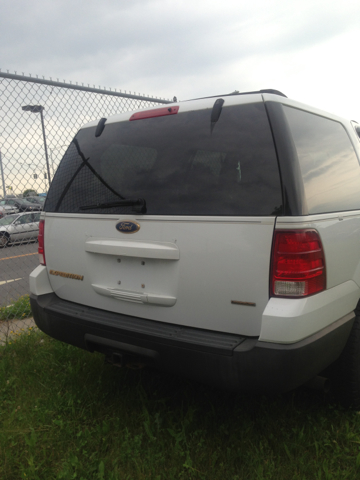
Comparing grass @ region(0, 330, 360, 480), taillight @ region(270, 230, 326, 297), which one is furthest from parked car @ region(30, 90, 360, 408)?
grass @ region(0, 330, 360, 480)

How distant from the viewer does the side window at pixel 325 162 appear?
6.70ft

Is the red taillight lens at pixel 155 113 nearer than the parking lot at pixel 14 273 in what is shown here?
Yes

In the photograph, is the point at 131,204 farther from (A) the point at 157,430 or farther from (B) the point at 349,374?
(B) the point at 349,374

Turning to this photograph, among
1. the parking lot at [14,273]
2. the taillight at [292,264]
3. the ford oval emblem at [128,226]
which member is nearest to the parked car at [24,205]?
the parking lot at [14,273]

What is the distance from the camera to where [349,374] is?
237 centimetres

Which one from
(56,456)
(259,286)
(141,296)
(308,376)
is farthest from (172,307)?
(56,456)

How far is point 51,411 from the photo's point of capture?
2557mm

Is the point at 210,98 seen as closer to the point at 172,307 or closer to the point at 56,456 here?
the point at 172,307

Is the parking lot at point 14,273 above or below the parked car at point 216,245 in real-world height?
below

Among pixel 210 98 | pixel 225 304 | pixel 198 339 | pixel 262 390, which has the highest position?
pixel 210 98

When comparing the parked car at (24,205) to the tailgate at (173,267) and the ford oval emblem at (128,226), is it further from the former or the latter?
the ford oval emblem at (128,226)

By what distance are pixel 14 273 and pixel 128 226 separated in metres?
7.49

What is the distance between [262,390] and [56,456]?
4.00ft

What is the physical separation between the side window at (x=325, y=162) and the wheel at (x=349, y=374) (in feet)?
2.41
